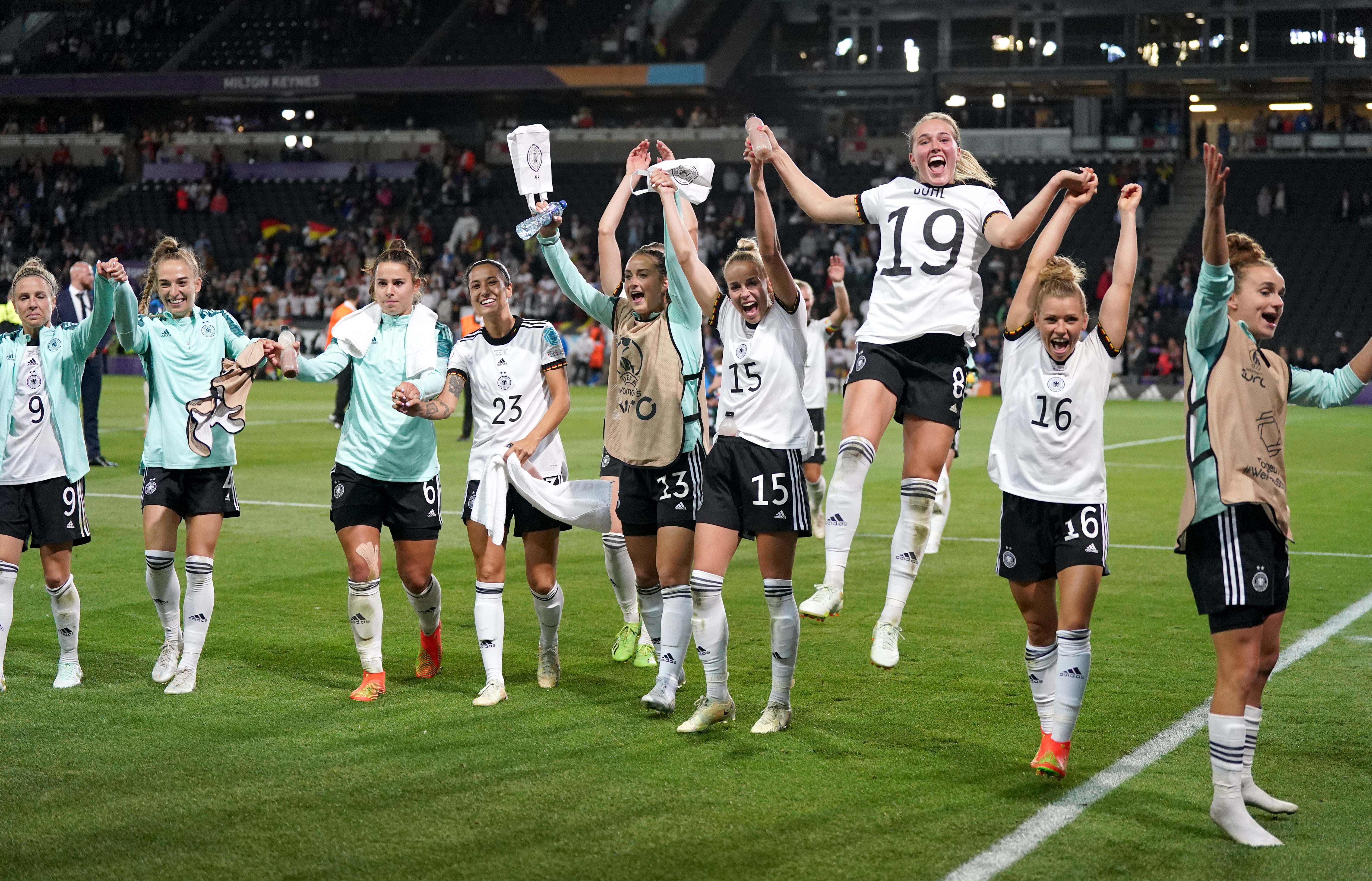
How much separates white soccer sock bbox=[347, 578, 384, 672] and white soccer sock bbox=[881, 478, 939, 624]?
251 cm

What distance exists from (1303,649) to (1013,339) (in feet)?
11.5

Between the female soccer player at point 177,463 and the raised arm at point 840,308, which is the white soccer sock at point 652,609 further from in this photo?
the raised arm at point 840,308

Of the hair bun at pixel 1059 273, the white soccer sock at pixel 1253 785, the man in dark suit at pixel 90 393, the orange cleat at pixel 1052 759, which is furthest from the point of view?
the man in dark suit at pixel 90 393

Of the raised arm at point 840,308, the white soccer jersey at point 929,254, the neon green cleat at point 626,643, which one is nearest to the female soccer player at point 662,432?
the white soccer jersey at point 929,254

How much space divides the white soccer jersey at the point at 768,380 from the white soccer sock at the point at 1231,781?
2157 millimetres

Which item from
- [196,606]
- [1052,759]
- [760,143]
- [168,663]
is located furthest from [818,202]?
[168,663]

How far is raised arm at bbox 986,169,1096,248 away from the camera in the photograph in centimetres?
587

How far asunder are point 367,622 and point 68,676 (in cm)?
156

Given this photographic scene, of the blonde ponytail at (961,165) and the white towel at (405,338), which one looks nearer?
the blonde ponytail at (961,165)

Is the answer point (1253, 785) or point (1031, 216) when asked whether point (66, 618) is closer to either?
point (1031, 216)

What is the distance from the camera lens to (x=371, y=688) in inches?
270

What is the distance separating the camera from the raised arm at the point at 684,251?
6289mm

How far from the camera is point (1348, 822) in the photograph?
16.3 feet

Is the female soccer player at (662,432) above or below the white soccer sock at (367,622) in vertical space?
above
